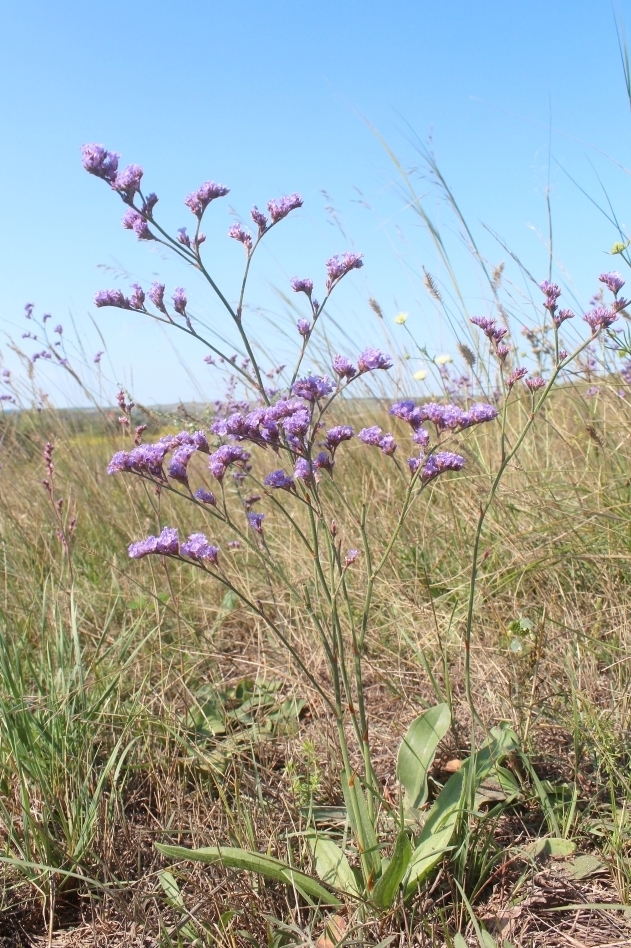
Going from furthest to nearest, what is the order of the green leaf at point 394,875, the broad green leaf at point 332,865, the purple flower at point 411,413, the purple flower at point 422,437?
1. the purple flower at point 411,413
2. the purple flower at point 422,437
3. the broad green leaf at point 332,865
4. the green leaf at point 394,875

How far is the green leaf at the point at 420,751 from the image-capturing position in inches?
69.5

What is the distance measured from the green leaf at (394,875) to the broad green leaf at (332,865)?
8 centimetres

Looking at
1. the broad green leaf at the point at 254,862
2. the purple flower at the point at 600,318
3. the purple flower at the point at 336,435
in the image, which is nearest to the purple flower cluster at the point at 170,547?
the purple flower at the point at 336,435

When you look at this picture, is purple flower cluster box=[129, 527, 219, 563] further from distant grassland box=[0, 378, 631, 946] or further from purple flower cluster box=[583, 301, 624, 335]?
purple flower cluster box=[583, 301, 624, 335]

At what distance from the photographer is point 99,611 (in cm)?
296

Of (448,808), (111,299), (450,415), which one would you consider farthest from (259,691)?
(111,299)

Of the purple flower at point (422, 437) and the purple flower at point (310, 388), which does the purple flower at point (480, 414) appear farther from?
the purple flower at point (310, 388)

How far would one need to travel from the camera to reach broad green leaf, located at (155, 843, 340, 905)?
1.47m

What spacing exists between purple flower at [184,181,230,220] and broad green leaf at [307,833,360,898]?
156 cm

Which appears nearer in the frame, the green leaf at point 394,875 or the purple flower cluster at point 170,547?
the green leaf at point 394,875

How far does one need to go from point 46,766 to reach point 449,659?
1271 millimetres

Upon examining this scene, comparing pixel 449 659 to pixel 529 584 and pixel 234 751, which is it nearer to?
pixel 529 584

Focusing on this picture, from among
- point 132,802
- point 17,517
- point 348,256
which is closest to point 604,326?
point 348,256

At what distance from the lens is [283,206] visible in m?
1.88
